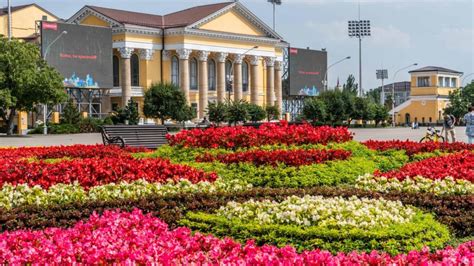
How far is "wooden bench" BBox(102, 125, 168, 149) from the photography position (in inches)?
751

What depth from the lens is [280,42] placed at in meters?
79.9

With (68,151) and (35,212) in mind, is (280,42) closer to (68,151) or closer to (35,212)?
(68,151)

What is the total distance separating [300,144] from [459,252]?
897 cm

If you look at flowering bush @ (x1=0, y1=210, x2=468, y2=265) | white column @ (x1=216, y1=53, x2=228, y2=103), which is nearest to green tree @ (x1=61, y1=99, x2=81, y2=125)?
white column @ (x1=216, y1=53, x2=228, y2=103)

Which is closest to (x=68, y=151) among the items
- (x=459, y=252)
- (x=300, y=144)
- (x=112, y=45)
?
(x=300, y=144)

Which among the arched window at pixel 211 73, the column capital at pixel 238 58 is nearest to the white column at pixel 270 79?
the column capital at pixel 238 58

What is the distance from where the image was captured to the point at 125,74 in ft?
208

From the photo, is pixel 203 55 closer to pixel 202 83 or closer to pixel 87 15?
pixel 202 83

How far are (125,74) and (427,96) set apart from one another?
4494 centimetres

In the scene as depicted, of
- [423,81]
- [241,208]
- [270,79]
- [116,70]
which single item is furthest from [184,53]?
[241,208]

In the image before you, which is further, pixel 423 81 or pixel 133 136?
pixel 423 81

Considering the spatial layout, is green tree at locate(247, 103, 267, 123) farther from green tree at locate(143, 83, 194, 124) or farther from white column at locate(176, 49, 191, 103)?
green tree at locate(143, 83, 194, 124)

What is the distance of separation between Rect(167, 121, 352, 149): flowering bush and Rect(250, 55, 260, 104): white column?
61324mm

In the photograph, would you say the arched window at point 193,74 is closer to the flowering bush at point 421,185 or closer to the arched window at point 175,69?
the arched window at point 175,69
